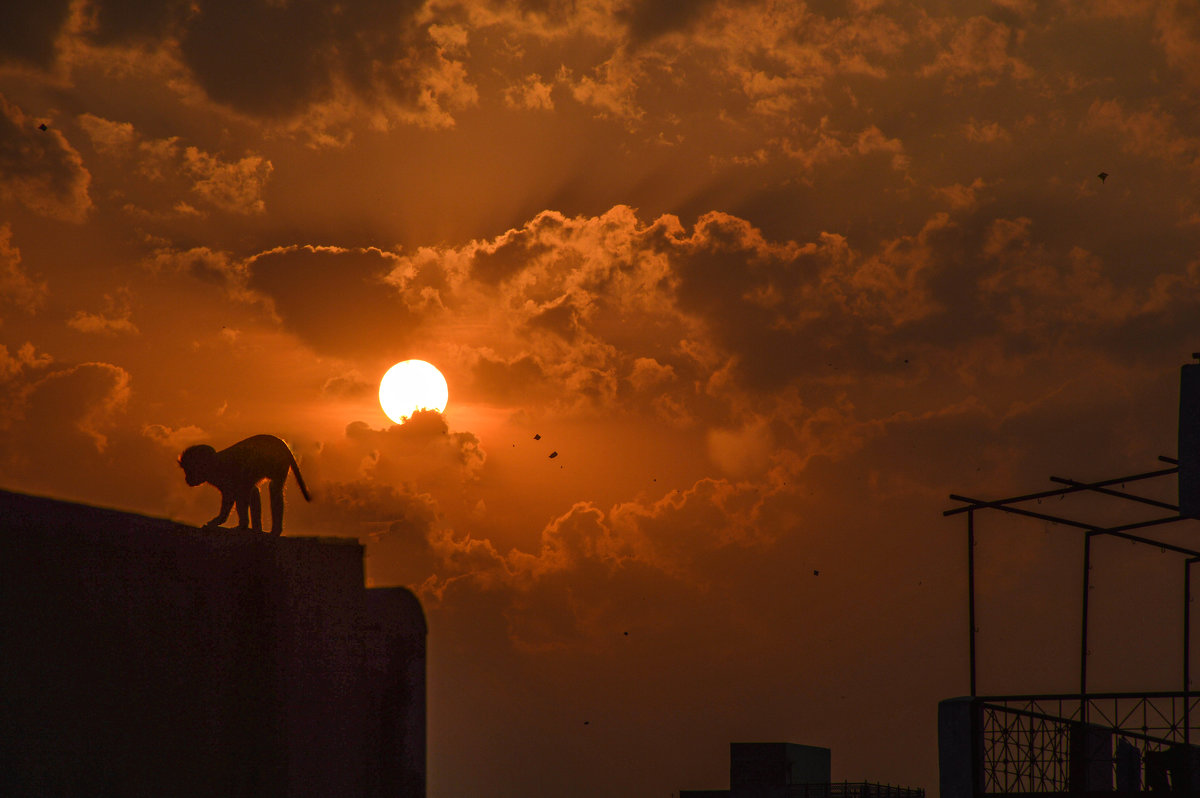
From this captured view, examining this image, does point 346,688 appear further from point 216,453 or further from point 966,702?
point 966,702

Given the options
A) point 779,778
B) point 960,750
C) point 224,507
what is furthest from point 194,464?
point 779,778

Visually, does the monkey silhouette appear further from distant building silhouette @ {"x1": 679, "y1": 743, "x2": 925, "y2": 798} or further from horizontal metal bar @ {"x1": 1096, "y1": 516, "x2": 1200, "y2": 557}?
distant building silhouette @ {"x1": 679, "y1": 743, "x2": 925, "y2": 798}

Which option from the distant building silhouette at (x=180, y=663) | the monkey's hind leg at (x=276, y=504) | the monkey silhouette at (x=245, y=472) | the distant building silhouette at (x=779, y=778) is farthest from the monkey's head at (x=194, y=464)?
the distant building silhouette at (x=779, y=778)

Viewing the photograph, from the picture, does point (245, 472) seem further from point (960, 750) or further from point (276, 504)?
point (960, 750)

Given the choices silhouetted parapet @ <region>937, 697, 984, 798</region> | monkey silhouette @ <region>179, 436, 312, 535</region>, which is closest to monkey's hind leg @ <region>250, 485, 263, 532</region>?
monkey silhouette @ <region>179, 436, 312, 535</region>

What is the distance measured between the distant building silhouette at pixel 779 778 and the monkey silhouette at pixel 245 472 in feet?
92.6

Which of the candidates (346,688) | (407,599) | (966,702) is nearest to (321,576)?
(346,688)

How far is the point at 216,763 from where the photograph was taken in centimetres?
1598

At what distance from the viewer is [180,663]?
610 inches

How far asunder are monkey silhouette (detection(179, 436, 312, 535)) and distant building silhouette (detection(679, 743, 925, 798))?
28233 millimetres

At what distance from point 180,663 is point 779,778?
3056cm

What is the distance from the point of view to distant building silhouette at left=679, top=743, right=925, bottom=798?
41719 millimetres

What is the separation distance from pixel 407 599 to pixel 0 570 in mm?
8789

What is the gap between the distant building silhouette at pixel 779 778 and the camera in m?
41.7
